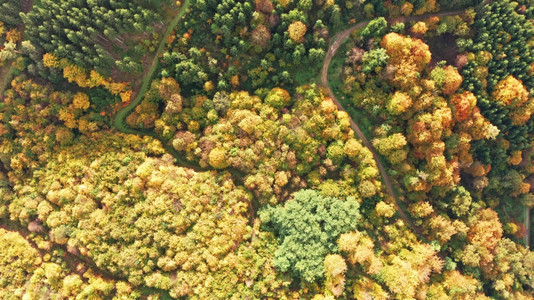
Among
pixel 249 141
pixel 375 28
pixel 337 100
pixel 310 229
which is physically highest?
pixel 375 28

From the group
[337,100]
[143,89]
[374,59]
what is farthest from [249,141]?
[374,59]

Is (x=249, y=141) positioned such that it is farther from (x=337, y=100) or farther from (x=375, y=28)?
(x=375, y=28)

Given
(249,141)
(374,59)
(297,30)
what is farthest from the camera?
(249,141)

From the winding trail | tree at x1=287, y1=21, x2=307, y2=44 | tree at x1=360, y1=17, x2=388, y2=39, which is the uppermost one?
tree at x1=360, y1=17, x2=388, y2=39

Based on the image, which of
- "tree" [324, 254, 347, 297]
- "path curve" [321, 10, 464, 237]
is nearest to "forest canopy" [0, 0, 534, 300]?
"path curve" [321, 10, 464, 237]

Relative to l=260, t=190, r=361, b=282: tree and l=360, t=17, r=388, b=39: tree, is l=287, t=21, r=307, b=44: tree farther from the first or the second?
l=260, t=190, r=361, b=282: tree

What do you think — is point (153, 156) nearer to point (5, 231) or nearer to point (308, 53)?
point (5, 231)

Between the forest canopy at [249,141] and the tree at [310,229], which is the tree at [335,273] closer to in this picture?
the forest canopy at [249,141]

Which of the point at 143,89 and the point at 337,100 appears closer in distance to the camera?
the point at 143,89

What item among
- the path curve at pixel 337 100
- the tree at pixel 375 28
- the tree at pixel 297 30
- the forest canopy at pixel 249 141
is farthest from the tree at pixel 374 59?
the tree at pixel 297 30

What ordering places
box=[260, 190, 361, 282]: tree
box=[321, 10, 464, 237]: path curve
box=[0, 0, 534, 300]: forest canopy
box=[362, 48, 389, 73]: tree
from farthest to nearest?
box=[321, 10, 464, 237]: path curve, box=[260, 190, 361, 282]: tree, box=[362, 48, 389, 73]: tree, box=[0, 0, 534, 300]: forest canopy
